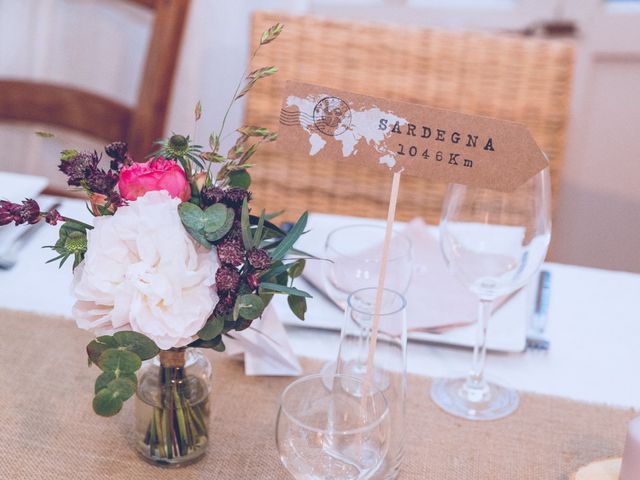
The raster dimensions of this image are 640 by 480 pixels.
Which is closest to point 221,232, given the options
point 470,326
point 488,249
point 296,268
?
point 296,268

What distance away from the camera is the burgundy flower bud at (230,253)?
25.1 inches

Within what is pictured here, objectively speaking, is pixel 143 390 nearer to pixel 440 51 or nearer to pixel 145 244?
pixel 145 244

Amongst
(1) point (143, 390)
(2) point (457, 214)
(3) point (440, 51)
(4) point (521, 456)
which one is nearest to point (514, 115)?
(3) point (440, 51)

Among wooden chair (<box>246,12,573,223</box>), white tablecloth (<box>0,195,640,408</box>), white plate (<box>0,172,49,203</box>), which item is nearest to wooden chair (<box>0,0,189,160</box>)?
wooden chair (<box>246,12,573,223</box>)

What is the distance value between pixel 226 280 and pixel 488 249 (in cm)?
35

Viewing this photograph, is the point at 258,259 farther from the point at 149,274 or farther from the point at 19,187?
the point at 19,187

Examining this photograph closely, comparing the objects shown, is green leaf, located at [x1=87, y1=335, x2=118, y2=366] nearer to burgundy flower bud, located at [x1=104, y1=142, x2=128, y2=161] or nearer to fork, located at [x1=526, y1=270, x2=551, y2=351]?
burgundy flower bud, located at [x1=104, y1=142, x2=128, y2=161]

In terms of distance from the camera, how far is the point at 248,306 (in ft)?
2.09

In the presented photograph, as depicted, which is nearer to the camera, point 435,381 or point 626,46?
point 435,381

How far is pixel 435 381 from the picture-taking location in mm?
913

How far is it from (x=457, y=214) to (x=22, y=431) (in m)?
0.49

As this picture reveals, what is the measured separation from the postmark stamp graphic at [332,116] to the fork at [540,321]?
1.39ft

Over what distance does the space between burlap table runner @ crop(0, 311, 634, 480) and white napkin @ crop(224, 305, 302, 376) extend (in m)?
0.01

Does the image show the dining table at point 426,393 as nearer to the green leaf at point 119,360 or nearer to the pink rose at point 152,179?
the green leaf at point 119,360
